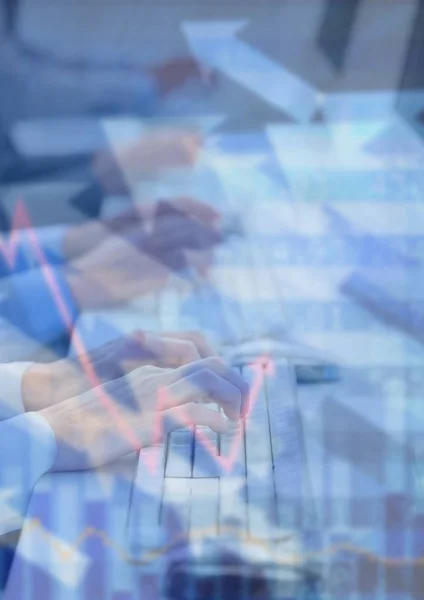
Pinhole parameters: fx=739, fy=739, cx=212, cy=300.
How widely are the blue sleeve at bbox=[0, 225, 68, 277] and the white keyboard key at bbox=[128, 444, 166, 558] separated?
648 mm

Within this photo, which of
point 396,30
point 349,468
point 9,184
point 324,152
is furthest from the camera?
point 9,184

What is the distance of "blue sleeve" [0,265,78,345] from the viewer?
3.96 feet

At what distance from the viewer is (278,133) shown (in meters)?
1.15

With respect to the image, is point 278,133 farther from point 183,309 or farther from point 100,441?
point 100,441

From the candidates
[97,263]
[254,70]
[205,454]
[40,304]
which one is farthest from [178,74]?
[205,454]

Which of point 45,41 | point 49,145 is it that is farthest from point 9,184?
point 45,41

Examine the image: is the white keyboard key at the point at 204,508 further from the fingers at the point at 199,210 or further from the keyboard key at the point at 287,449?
the fingers at the point at 199,210

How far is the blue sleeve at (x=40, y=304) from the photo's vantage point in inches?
47.6

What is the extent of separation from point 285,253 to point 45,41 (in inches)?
17.8

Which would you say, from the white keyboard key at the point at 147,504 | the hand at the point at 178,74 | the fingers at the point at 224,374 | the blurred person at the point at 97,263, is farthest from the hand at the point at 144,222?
the white keyboard key at the point at 147,504

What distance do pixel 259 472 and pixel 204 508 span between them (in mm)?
76

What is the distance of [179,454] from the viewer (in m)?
0.80

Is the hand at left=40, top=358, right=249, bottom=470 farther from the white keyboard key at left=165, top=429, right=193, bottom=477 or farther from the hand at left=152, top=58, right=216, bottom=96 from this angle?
the hand at left=152, top=58, right=216, bottom=96

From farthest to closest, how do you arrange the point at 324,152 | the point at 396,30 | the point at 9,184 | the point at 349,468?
the point at 9,184, the point at 324,152, the point at 396,30, the point at 349,468
